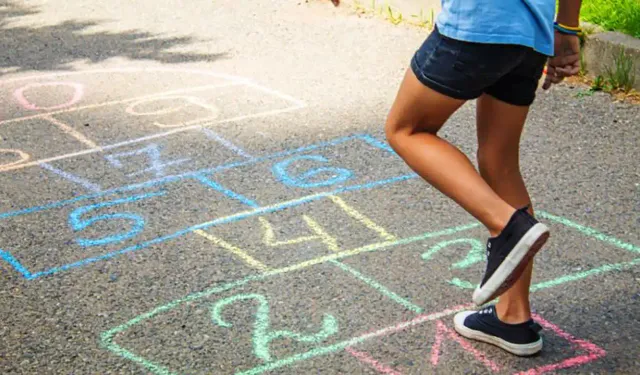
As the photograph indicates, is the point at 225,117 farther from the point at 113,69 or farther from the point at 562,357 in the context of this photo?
the point at 562,357


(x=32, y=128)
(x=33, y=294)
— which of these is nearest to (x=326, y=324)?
(x=33, y=294)

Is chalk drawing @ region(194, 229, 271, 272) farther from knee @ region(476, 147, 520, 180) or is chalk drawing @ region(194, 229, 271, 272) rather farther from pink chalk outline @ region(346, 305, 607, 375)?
knee @ region(476, 147, 520, 180)

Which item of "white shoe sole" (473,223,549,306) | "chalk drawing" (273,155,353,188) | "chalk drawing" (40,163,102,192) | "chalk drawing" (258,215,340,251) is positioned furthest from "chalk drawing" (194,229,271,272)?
"white shoe sole" (473,223,549,306)

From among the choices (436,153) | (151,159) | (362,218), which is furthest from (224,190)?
(436,153)

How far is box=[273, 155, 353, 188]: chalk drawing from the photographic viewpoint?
→ 450 cm

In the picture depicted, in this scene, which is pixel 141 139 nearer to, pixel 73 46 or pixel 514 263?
pixel 73 46

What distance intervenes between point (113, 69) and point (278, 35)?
140 cm

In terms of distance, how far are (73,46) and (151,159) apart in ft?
9.45

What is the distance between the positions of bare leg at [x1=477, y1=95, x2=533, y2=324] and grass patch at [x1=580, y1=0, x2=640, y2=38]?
3367mm

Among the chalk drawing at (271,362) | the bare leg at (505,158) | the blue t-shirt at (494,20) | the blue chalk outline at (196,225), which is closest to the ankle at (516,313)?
the bare leg at (505,158)

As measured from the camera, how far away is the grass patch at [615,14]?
599 cm

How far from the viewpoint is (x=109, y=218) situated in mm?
4168

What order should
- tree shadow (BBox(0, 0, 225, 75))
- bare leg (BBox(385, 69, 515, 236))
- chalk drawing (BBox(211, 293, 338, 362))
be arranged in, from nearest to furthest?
1. bare leg (BBox(385, 69, 515, 236))
2. chalk drawing (BBox(211, 293, 338, 362))
3. tree shadow (BBox(0, 0, 225, 75))

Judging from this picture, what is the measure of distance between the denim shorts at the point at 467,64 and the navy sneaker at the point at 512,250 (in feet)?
1.19
